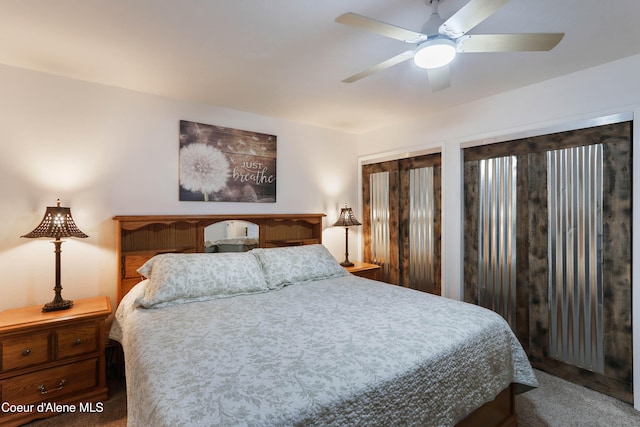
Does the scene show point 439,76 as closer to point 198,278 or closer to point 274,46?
point 274,46

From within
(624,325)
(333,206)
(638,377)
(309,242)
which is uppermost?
(333,206)

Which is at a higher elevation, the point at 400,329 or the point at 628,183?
the point at 628,183

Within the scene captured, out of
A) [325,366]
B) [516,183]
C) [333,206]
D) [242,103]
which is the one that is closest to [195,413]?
[325,366]

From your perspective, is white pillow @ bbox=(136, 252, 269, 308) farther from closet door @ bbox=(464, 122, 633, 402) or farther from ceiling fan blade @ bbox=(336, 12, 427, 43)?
closet door @ bbox=(464, 122, 633, 402)

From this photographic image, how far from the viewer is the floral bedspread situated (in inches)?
40.5

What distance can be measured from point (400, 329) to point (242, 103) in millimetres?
2459

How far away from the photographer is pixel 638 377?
6.81 ft

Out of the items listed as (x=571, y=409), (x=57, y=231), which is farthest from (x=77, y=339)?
(x=571, y=409)

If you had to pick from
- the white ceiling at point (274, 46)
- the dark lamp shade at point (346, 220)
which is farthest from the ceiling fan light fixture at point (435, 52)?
the dark lamp shade at point (346, 220)

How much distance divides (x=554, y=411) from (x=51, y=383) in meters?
3.33

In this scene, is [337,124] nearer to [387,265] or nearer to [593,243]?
[387,265]

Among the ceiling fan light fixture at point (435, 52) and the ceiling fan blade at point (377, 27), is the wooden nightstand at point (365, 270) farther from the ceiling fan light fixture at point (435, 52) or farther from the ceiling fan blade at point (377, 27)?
the ceiling fan blade at point (377, 27)

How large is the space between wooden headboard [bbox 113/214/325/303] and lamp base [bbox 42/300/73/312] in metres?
0.34

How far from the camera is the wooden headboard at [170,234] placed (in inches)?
99.1
